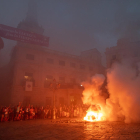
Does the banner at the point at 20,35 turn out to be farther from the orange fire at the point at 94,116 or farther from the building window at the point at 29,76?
the orange fire at the point at 94,116

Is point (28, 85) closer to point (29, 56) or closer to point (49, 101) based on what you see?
point (49, 101)

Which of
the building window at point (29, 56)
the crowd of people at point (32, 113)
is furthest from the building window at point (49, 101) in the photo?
the building window at point (29, 56)

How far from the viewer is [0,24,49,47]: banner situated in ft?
62.2

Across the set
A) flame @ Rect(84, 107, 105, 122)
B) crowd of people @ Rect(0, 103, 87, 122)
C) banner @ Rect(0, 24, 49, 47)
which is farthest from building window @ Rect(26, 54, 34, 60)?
flame @ Rect(84, 107, 105, 122)

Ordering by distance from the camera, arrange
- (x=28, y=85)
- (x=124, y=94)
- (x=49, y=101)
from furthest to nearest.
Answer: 1. (x=49, y=101)
2. (x=28, y=85)
3. (x=124, y=94)

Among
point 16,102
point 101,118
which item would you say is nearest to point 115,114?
point 101,118

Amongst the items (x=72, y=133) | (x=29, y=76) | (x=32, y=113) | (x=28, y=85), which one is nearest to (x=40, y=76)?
(x=29, y=76)

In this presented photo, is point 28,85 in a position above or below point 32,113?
above

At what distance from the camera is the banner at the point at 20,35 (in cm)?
1895

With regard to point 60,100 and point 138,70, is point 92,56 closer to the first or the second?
point 60,100

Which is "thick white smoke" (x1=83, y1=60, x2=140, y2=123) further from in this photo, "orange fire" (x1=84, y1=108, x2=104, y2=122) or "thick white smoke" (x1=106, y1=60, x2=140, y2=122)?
"orange fire" (x1=84, y1=108, x2=104, y2=122)

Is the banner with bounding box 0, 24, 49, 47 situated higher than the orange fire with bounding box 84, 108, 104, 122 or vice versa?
the banner with bounding box 0, 24, 49, 47

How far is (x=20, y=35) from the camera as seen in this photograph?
20.1 m

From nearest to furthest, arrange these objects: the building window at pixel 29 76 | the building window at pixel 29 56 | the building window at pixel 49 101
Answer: the building window at pixel 29 76 < the building window at pixel 29 56 < the building window at pixel 49 101
